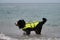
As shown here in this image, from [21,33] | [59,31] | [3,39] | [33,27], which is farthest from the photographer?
[59,31]

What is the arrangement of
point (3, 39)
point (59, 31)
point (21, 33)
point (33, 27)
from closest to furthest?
point (3, 39) < point (33, 27) < point (21, 33) < point (59, 31)

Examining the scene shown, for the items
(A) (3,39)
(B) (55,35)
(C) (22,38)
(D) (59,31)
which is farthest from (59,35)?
(A) (3,39)

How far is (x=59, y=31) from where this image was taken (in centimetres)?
1346

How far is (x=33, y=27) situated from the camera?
1147cm

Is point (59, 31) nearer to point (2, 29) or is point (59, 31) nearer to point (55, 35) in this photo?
point (55, 35)

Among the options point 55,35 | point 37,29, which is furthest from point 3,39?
point 55,35

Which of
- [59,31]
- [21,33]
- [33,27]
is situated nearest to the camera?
[33,27]

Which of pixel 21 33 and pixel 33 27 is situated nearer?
pixel 33 27

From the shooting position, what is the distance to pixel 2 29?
14.0 metres

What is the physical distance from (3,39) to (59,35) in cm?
291

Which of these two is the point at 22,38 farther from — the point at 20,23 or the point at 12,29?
the point at 12,29

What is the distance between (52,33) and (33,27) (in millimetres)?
1792

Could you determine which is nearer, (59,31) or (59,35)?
(59,35)

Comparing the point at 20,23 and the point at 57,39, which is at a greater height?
the point at 20,23
